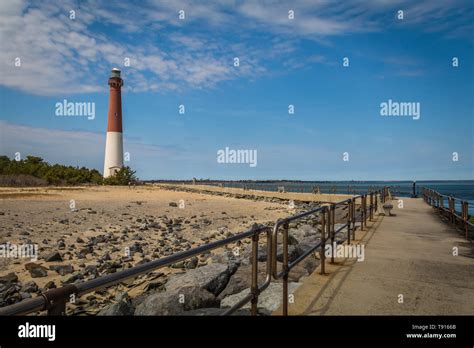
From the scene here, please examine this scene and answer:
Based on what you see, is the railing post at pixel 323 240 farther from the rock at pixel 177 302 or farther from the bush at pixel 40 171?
the bush at pixel 40 171

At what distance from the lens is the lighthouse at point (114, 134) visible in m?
51.1

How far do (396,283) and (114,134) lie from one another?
162 feet

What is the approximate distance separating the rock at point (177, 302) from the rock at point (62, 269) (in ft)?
13.4

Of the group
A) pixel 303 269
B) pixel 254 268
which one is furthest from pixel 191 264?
pixel 254 268

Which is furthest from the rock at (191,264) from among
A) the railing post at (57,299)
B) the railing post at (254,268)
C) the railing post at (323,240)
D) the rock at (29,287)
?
the railing post at (57,299)

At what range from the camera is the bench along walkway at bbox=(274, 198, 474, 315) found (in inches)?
186

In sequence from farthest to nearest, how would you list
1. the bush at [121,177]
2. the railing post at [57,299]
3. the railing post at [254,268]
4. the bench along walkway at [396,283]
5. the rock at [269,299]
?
1. the bush at [121,177]
2. the rock at [269,299]
3. the bench along walkway at [396,283]
4. the railing post at [254,268]
5. the railing post at [57,299]

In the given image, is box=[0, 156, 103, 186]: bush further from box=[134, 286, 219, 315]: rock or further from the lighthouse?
box=[134, 286, 219, 315]: rock

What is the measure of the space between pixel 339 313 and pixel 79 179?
157 ft

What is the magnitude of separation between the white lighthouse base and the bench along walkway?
4593 cm

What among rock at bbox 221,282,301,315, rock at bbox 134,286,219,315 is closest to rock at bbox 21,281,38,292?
rock at bbox 134,286,219,315

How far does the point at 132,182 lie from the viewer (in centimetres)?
5325
